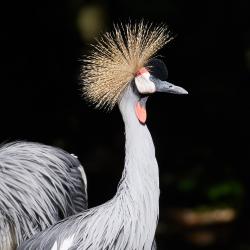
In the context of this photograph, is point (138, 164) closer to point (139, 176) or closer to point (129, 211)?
point (139, 176)

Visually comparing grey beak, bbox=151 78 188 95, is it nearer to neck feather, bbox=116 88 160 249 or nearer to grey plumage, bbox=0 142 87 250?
neck feather, bbox=116 88 160 249

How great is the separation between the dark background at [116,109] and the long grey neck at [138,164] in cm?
238

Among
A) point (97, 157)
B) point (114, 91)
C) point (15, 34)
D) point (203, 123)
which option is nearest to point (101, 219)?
point (114, 91)

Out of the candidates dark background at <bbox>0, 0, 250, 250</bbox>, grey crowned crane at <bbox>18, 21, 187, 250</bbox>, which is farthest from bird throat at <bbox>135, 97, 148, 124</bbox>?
dark background at <bbox>0, 0, 250, 250</bbox>

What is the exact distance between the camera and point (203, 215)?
6.49m

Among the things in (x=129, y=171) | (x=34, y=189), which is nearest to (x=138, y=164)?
(x=129, y=171)

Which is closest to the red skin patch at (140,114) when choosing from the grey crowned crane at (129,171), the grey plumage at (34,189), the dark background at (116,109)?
the grey crowned crane at (129,171)

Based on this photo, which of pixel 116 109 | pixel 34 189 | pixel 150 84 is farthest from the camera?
pixel 116 109

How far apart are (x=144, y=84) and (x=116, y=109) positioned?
264 centimetres

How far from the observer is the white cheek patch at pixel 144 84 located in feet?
8.86

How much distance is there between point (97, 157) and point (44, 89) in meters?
1.31

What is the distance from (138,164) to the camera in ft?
8.87

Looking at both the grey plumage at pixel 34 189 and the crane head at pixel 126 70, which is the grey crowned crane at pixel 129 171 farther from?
the grey plumage at pixel 34 189

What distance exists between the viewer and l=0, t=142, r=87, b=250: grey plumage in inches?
118
